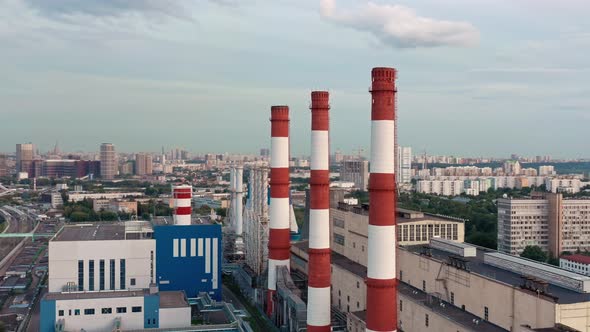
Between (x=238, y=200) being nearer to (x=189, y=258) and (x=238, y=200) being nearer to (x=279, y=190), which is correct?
(x=189, y=258)

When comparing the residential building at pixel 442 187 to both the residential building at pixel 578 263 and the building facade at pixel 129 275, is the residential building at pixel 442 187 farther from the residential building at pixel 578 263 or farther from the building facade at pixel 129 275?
the building facade at pixel 129 275

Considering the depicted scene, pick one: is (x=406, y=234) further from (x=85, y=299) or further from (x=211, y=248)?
(x=85, y=299)

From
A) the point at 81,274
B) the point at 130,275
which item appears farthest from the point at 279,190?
the point at 81,274

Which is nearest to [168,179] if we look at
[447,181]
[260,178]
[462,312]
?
[447,181]

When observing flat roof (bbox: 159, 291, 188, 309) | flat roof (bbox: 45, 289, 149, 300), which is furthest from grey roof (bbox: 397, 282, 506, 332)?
flat roof (bbox: 45, 289, 149, 300)

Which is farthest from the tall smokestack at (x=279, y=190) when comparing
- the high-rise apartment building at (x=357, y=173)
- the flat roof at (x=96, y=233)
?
the high-rise apartment building at (x=357, y=173)

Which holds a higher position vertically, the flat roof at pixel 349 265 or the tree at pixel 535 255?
the flat roof at pixel 349 265
